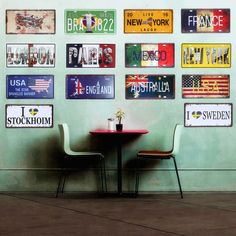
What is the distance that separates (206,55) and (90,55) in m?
1.45

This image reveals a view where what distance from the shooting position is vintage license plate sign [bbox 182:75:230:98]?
7.77 meters

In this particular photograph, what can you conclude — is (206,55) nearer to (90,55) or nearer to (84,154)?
(90,55)

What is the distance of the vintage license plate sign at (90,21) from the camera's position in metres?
7.76

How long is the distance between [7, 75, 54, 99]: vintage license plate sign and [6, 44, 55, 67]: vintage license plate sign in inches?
5.9

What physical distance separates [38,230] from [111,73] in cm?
325

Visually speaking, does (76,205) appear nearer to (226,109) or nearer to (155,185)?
(155,185)

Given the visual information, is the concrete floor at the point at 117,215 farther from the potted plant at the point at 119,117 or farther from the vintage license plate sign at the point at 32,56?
the vintage license plate sign at the point at 32,56

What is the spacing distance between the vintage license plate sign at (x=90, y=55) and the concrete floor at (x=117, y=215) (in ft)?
5.38

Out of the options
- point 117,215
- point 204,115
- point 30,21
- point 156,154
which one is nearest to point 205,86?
point 204,115

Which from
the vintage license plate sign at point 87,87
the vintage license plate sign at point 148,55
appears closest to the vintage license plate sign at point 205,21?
the vintage license plate sign at point 148,55

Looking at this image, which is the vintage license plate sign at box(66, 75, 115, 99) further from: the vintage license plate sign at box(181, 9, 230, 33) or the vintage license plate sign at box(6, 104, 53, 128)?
the vintage license plate sign at box(181, 9, 230, 33)

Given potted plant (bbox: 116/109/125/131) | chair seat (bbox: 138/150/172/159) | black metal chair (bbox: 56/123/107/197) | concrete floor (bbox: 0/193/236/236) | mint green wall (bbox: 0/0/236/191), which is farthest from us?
mint green wall (bbox: 0/0/236/191)

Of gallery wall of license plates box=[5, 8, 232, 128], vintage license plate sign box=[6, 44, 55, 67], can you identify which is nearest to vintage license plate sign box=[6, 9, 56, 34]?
gallery wall of license plates box=[5, 8, 232, 128]

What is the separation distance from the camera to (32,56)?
7750mm
